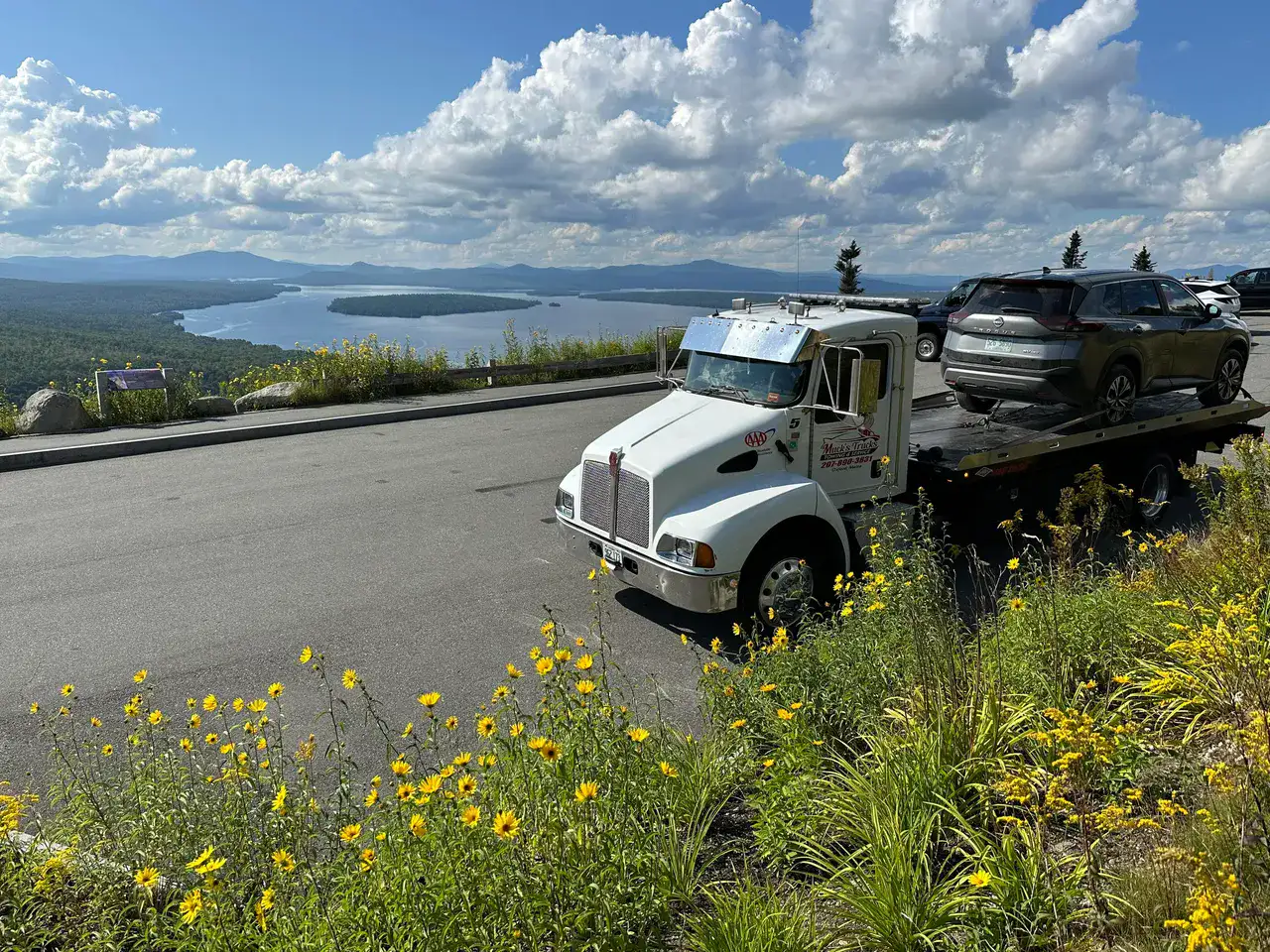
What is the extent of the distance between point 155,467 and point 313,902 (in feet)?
37.5

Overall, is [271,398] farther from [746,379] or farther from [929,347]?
[929,347]

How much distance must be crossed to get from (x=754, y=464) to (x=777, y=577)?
2.81 feet

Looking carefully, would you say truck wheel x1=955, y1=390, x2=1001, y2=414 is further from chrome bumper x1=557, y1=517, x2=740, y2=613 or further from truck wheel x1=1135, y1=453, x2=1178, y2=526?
chrome bumper x1=557, y1=517, x2=740, y2=613

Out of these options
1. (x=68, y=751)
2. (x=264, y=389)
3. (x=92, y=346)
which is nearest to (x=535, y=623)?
(x=68, y=751)

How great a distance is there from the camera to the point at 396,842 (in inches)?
117

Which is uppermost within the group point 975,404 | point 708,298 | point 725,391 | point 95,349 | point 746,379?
point 708,298

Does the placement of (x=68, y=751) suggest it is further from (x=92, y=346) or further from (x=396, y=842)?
(x=92, y=346)

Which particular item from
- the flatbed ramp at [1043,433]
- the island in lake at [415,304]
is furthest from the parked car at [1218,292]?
the island in lake at [415,304]

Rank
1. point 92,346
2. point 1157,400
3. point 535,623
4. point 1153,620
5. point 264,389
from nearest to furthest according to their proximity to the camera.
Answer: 1. point 1153,620
2. point 535,623
3. point 1157,400
4. point 264,389
5. point 92,346

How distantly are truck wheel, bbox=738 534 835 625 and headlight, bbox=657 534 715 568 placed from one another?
313 mm

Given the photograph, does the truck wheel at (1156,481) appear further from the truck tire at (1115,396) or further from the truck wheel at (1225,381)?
the truck wheel at (1225,381)

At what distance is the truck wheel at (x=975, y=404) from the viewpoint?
9852mm

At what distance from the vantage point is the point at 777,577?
625 centimetres

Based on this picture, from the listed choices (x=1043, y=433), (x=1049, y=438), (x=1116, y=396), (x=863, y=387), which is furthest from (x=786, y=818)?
(x=1116, y=396)
